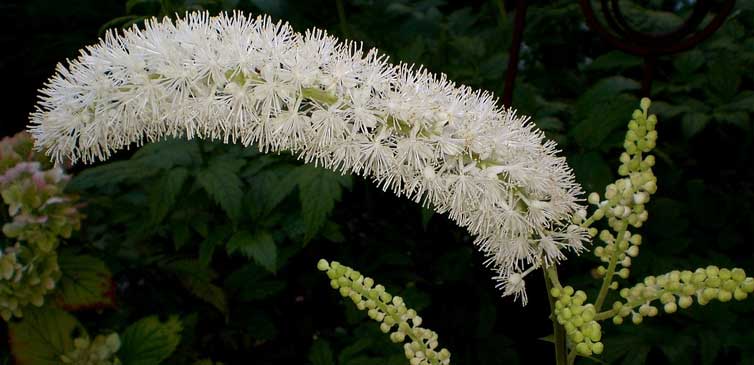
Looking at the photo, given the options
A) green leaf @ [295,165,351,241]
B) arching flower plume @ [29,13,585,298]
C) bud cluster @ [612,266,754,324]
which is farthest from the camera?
green leaf @ [295,165,351,241]

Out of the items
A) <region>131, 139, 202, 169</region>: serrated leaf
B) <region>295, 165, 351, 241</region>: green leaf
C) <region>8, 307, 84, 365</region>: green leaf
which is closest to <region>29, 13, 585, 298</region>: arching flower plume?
<region>295, 165, 351, 241</region>: green leaf

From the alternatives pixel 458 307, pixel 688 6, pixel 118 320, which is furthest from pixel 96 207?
pixel 688 6

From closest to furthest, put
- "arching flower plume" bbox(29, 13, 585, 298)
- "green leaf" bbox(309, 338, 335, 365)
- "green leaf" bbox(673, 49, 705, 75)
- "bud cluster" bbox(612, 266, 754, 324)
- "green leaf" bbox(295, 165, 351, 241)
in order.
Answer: "bud cluster" bbox(612, 266, 754, 324) < "arching flower plume" bbox(29, 13, 585, 298) < "green leaf" bbox(295, 165, 351, 241) < "green leaf" bbox(309, 338, 335, 365) < "green leaf" bbox(673, 49, 705, 75)

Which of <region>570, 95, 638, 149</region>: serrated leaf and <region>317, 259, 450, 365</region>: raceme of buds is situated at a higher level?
<region>570, 95, 638, 149</region>: serrated leaf

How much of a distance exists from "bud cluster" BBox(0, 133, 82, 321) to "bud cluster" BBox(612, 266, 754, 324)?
104 centimetres

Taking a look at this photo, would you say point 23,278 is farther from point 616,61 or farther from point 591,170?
point 616,61

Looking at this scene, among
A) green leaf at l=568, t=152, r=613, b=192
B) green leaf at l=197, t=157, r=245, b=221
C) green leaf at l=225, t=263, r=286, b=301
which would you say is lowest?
green leaf at l=225, t=263, r=286, b=301

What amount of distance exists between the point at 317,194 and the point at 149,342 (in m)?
0.41

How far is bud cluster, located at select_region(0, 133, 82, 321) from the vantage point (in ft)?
4.32

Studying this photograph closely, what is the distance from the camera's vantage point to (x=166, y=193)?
4.43 feet

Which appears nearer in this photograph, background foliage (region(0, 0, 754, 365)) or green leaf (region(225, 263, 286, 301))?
background foliage (region(0, 0, 754, 365))

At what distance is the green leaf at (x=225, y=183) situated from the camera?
1.33m

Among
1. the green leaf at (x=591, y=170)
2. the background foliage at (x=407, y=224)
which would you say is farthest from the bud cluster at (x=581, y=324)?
the green leaf at (x=591, y=170)

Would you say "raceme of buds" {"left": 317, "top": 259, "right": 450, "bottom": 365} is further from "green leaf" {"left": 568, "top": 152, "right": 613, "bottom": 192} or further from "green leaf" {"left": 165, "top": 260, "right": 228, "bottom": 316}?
"green leaf" {"left": 165, "top": 260, "right": 228, "bottom": 316}
